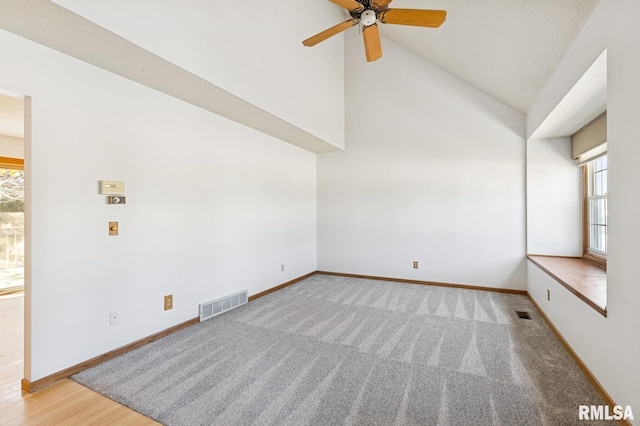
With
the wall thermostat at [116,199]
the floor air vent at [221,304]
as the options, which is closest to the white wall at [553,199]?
the floor air vent at [221,304]

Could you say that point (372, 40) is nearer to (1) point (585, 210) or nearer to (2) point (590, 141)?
(2) point (590, 141)

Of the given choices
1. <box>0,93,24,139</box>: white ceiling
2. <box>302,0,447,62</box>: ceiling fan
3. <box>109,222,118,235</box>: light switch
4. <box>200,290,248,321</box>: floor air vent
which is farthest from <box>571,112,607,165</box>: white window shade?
<box>0,93,24,139</box>: white ceiling

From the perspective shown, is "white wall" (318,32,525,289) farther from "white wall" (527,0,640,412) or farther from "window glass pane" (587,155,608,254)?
"white wall" (527,0,640,412)

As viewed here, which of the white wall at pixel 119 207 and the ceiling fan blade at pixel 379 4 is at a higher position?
the ceiling fan blade at pixel 379 4

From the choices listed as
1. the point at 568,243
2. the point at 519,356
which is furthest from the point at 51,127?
the point at 568,243

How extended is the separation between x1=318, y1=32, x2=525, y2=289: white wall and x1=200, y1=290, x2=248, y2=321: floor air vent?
6.85 feet

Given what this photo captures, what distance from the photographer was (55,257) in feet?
6.84

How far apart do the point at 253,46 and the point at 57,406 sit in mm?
3391

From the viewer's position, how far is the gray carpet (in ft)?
5.68

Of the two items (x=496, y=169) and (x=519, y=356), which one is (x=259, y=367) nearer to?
(x=519, y=356)

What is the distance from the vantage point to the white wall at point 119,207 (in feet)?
6.62

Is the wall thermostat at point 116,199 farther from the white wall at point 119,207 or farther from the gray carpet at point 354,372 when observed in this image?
the gray carpet at point 354,372

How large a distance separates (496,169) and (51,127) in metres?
5.07

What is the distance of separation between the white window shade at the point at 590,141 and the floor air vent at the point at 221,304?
437cm
